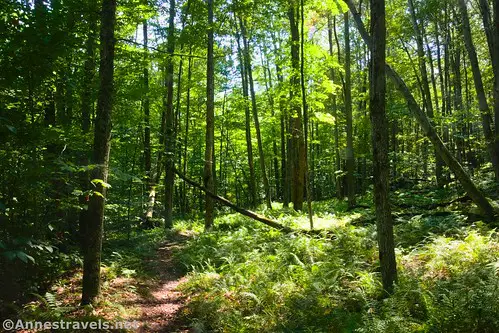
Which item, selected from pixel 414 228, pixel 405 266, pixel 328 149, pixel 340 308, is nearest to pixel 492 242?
pixel 405 266

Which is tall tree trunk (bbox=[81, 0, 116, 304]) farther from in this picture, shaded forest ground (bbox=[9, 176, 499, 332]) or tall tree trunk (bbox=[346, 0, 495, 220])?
tall tree trunk (bbox=[346, 0, 495, 220])

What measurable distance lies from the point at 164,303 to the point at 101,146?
3.48 meters

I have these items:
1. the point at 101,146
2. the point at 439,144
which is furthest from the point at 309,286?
the point at 439,144

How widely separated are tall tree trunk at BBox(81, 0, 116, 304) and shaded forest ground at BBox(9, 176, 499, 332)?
0.59 metres

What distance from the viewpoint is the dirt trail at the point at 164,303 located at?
5895 millimetres

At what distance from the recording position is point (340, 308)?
5.39m

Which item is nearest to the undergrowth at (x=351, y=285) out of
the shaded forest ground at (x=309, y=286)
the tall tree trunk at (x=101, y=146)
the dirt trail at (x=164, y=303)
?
the shaded forest ground at (x=309, y=286)

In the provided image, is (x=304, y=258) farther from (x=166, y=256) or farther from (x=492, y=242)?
(x=166, y=256)

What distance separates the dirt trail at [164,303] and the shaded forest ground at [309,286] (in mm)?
20

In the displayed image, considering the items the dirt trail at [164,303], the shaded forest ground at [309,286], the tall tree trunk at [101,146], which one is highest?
the tall tree trunk at [101,146]

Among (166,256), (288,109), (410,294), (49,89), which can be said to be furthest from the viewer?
(288,109)

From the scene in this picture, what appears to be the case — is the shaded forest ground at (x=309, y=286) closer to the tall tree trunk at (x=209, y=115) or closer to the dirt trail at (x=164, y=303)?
the dirt trail at (x=164, y=303)

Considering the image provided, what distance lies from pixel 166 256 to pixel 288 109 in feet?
24.0

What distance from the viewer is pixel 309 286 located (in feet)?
20.4
